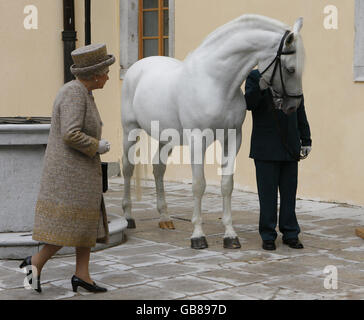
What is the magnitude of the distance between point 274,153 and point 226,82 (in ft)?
2.31

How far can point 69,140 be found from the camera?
14.1 feet

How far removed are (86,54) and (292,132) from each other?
6.87 ft

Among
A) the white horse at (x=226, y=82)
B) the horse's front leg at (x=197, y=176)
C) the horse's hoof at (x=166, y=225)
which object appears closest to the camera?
the white horse at (x=226, y=82)

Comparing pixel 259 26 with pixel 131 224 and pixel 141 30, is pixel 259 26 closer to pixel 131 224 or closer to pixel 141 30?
pixel 131 224

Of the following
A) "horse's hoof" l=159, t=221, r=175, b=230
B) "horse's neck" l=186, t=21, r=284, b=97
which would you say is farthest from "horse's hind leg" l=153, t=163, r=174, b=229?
"horse's neck" l=186, t=21, r=284, b=97

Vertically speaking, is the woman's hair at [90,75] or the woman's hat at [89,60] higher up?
the woman's hat at [89,60]

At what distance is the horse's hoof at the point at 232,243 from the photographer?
19.4 ft

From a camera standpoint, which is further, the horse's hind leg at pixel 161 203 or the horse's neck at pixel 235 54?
the horse's hind leg at pixel 161 203

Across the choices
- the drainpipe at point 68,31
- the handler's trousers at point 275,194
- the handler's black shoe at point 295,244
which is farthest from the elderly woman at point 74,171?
the drainpipe at point 68,31

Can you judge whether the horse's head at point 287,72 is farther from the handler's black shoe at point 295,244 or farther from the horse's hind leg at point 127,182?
the horse's hind leg at point 127,182

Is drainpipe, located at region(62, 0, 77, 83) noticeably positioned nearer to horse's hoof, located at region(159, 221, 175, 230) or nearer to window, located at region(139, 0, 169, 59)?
window, located at region(139, 0, 169, 59)

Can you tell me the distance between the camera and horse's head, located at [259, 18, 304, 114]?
5367 millimetres

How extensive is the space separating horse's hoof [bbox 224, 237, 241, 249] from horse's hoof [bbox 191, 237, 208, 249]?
17cm

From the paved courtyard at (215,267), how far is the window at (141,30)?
406 cm
